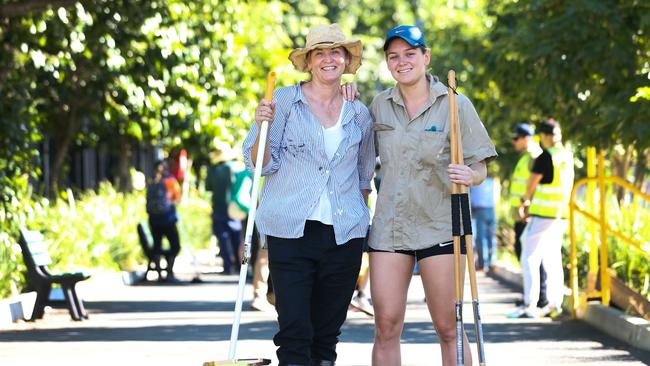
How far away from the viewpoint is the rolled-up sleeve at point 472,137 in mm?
7504

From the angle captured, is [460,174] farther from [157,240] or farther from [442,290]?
[157,240]

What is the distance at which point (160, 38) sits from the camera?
66.9 feet

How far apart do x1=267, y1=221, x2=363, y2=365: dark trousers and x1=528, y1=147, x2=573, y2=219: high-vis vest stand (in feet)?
21.5

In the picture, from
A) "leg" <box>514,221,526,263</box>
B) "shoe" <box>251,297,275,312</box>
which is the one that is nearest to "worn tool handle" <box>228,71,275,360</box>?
"shoe" <box>251,297,275,312</box>

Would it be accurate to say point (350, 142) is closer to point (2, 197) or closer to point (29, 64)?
point (2, 197)

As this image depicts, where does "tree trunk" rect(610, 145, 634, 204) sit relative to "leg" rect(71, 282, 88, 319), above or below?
above

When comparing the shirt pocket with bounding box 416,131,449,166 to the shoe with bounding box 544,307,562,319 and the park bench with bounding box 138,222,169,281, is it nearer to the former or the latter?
the shoe with bounding box 544,307,562,319

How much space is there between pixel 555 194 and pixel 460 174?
6.88 meters

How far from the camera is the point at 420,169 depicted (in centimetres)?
746

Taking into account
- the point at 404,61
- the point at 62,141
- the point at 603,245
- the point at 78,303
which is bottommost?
the point at 78,303

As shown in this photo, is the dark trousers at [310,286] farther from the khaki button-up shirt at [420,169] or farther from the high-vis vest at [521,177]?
the high-vis vest at [521,177]

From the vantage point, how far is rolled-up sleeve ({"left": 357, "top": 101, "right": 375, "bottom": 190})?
764cm

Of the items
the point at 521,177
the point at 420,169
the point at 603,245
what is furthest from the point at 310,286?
the point at 521,177

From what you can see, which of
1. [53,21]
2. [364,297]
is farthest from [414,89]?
[53,21]
